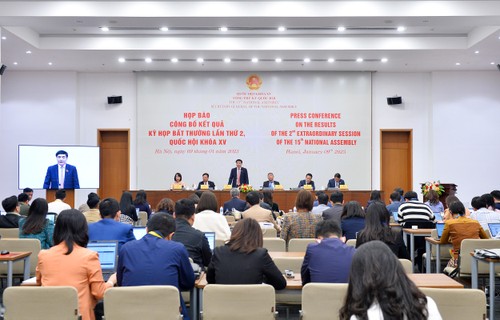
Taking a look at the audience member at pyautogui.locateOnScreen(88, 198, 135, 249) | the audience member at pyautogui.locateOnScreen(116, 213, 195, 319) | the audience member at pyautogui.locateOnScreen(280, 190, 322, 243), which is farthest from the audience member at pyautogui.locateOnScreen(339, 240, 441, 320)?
the audience member at pyautogui.locateOnScreen(280, 190, 322, 243)

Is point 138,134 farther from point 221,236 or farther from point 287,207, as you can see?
point 221,236

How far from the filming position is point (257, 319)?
3.27m

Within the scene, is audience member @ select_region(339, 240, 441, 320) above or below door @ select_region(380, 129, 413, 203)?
below

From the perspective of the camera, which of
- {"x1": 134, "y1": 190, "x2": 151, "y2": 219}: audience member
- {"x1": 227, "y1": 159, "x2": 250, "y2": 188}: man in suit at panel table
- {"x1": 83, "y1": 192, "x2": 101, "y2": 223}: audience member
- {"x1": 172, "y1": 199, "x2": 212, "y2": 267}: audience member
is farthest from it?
{"x1": 227, "y1": 159, "x2": 250, "y2": 188}: man in suit at panel table

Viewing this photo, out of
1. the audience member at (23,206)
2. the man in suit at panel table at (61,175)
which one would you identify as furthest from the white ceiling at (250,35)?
the audience member at (23,206)

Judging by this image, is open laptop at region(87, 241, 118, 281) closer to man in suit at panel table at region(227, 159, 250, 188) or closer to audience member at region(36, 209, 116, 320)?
audience member at region(36, 209, 116, 320)

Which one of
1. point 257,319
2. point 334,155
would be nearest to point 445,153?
point 334,155

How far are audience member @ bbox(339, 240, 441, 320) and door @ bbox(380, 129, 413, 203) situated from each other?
14.2 metres

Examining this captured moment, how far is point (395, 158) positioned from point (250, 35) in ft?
19.9

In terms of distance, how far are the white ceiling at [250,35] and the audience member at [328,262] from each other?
22.6ft

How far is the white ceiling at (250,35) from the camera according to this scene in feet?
32.7

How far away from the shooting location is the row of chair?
309 centimetres

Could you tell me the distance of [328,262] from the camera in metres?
3.87

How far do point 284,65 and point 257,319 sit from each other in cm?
1183
